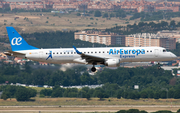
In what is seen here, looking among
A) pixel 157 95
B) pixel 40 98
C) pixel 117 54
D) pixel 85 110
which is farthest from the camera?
pixel 157 95

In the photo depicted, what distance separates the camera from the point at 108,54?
78938mm

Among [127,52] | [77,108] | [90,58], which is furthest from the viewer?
[77,108]

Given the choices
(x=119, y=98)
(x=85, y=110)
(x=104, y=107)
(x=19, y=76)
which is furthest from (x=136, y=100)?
(x=19, y=76)

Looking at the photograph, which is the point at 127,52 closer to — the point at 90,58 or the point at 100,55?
the point at 100,55

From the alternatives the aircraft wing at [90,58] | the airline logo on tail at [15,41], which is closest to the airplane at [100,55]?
the aircraft wing at [90,58]

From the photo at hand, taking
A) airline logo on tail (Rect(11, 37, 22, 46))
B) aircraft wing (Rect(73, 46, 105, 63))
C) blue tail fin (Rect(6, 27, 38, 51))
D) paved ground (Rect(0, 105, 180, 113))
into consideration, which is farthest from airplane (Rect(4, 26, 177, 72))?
paved ground (Rect(0, 105, 180, 113))

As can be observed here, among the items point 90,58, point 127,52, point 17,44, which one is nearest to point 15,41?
point 17,44

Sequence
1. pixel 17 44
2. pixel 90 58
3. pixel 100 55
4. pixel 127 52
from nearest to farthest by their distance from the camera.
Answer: pixel 90 58 < pixel 100 55 < pixel 127 52 < pixel 17 44

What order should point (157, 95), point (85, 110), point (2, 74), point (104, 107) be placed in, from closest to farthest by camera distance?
1. point (85, 110)
2. point (104, 107)
3. point (157, 95)
4. point (2, 74)

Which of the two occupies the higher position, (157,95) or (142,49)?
(142,49)

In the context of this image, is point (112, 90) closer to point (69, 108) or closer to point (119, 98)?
point (119, 98)

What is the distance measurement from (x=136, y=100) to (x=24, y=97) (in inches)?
1738

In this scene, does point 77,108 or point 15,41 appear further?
point 77,108

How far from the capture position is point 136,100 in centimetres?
14838
